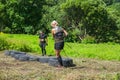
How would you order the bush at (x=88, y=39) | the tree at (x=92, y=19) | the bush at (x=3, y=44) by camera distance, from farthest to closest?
the tree at (x=92, y=19) → the bush at (x=88, y=39) → the bush at (x=3, y=44)

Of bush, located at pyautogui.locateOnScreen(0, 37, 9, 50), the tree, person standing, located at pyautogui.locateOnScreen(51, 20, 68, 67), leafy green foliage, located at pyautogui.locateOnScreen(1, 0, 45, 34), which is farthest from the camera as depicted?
leafy green foliage, located at pyautogui.locateOnScreen(1, 0, 45, 34)

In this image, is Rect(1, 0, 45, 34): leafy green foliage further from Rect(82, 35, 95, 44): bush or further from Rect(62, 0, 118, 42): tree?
Rect(82, 35, 95, 44): bush

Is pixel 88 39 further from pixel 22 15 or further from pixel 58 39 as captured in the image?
pixel 58 39

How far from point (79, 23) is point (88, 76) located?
36.3 m

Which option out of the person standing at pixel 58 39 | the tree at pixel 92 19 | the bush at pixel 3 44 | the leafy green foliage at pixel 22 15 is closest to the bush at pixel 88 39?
the tree at pixel 92 19

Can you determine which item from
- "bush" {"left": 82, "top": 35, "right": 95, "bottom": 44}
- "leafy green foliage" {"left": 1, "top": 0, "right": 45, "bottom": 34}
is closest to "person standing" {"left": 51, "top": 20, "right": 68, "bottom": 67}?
"bush" {"left": 82, "top": 35, "right": 95, "bottom": 44}

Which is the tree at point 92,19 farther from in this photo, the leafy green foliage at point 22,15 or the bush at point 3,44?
the bush at point 3,44

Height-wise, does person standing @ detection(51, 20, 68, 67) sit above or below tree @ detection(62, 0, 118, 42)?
above

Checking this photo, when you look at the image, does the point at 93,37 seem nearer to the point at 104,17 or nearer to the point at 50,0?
the point at 104,17

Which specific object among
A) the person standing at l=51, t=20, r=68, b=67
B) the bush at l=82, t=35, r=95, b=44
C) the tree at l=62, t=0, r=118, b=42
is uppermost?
the person standing at l=51, t=20, r=68, b=67

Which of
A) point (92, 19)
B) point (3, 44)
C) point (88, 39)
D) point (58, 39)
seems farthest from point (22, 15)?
point (58, 39)

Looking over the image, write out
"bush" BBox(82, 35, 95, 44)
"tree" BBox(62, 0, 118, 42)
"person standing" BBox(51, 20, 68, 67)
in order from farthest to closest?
"tree" BBox(62, 0, 118, 42)
"bush" BBox(82, 35, 95, 44)
"person standing" BBox(51, 20, 68, 67)

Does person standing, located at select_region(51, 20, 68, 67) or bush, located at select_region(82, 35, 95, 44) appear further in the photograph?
bush, located at select_region(82, 35, 95, 44)

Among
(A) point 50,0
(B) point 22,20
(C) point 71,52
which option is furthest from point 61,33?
(A) point 50,0
